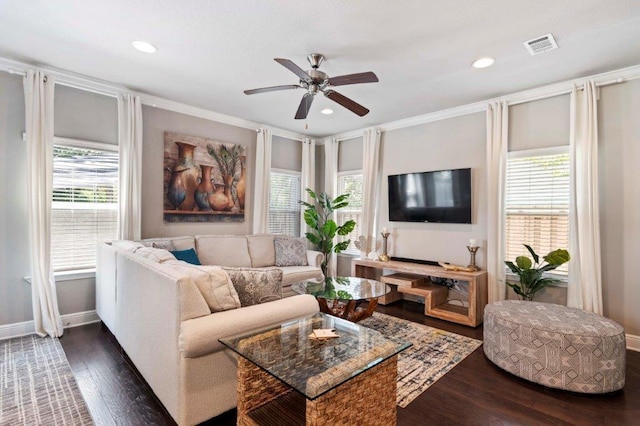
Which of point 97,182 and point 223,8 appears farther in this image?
point 97,182

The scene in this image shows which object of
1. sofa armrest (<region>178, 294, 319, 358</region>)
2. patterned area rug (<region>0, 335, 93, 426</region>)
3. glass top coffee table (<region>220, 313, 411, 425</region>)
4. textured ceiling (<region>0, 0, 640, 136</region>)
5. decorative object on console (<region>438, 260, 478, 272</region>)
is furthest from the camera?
decorative object on console (<region>438, 260, 478, 272</region>)

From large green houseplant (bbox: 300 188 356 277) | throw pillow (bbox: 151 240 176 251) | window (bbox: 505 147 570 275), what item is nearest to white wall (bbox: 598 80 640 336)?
window (bbox: 505 147 570 275)

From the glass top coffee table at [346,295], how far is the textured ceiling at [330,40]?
7.60 feet

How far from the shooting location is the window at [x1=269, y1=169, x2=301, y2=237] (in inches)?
221

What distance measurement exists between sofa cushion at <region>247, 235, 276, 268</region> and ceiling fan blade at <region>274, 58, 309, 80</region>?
2707 millimetres

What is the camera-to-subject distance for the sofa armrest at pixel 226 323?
5.65 ft

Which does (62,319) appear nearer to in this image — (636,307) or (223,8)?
(223,8)

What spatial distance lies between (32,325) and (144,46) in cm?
313

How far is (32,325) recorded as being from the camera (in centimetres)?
333

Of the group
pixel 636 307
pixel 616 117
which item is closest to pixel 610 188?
pixel 616 117

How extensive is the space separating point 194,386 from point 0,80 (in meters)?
3.70

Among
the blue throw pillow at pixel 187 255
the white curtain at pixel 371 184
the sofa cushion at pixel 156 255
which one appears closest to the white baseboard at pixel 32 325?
the blue throw pillow at pixel 187 255

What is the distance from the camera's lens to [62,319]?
3.50 metres

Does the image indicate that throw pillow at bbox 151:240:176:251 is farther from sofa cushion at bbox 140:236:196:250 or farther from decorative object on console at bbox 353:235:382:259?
decorative object on console at bbox 353:235:382:259
